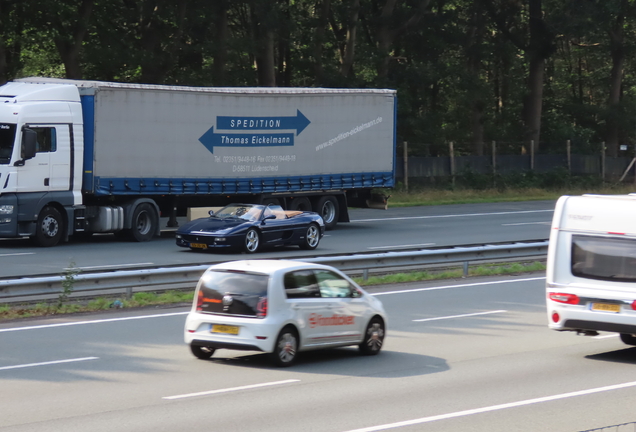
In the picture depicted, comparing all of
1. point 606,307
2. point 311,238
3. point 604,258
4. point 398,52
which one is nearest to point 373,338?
point 606,307

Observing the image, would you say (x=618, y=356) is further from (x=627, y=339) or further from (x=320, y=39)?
(x=320, y=39)

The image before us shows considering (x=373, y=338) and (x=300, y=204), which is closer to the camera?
(x=373, y=338)

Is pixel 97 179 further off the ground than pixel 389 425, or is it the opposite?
pixel 97 179

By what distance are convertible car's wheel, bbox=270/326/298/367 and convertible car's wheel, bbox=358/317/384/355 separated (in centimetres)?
123

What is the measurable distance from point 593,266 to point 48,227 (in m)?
15.2

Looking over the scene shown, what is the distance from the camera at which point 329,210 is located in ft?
101

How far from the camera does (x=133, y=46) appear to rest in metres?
44.6

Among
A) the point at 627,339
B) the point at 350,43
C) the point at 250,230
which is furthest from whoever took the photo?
the point at 350,43

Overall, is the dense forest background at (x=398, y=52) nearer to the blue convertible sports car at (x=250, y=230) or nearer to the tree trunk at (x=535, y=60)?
the tree trunk at (x=535, y=60)

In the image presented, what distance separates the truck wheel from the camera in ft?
78.1

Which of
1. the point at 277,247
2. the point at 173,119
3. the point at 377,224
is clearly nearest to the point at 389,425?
the point at 277,247

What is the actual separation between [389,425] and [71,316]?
7.91 meters

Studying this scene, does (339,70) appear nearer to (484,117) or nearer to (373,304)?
(484,117)

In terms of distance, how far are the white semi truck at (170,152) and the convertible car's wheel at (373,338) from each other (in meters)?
13.1
